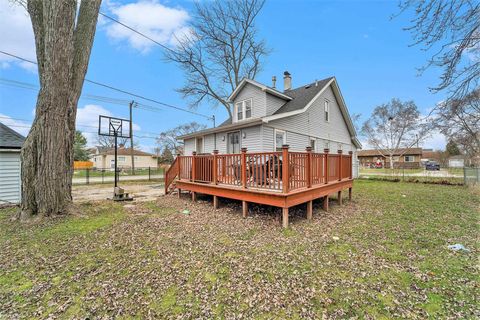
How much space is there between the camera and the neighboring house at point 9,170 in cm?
736

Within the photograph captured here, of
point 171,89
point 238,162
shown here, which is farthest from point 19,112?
point 238,162

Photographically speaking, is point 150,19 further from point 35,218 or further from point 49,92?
point 35,218

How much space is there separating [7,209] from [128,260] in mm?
6686

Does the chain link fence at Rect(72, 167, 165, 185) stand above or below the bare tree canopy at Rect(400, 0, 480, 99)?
below

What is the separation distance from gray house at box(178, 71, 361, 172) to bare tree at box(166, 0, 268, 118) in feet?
17.5

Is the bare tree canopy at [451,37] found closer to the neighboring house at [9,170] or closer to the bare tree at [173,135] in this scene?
the neighboring house at [9,170]

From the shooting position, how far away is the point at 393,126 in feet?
103

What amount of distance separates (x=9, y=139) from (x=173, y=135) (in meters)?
32.3

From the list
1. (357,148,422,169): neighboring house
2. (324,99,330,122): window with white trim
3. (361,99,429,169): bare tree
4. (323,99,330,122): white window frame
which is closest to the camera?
(323,99,330,122): white window frame

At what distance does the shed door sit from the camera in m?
7.39

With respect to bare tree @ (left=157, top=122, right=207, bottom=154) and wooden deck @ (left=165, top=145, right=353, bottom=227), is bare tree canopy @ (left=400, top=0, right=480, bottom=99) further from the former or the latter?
bare tree @ (left=157, top=122, right=207, bottom=154)

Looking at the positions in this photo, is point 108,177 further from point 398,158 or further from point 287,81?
point 398,158

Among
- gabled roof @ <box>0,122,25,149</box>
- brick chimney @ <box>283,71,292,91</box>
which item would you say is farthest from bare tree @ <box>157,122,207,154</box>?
gabled roof @ <box>0,122,25,149</box>

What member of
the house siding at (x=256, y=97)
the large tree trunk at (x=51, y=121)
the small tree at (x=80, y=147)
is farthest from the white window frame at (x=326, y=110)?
the small tree at (x=80, y=147)
